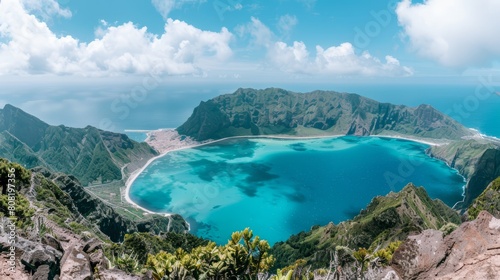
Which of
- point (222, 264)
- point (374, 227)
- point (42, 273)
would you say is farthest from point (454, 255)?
point (374, 227)

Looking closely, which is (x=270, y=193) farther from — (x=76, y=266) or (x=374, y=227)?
(x=76, y=266)

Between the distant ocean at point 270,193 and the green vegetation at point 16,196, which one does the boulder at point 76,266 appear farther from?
the distant ocean at point 270,193

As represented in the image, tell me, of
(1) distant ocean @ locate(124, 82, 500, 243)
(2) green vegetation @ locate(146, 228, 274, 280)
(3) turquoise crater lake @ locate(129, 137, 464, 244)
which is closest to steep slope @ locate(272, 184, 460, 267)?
(3) turquoise crater lake @ locate(129, 137, 464, 244)

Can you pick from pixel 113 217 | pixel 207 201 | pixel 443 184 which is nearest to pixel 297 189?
pixel 207 201

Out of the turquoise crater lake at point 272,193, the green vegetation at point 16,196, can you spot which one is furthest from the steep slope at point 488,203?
the turquoise crater lake at point 272,193

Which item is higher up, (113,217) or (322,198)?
(113,217)

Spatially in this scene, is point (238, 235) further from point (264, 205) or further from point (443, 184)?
point (443, 184)

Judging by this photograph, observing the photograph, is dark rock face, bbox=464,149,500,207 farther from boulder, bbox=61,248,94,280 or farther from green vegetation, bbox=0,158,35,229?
boulder, bbox=61,248,94,280
